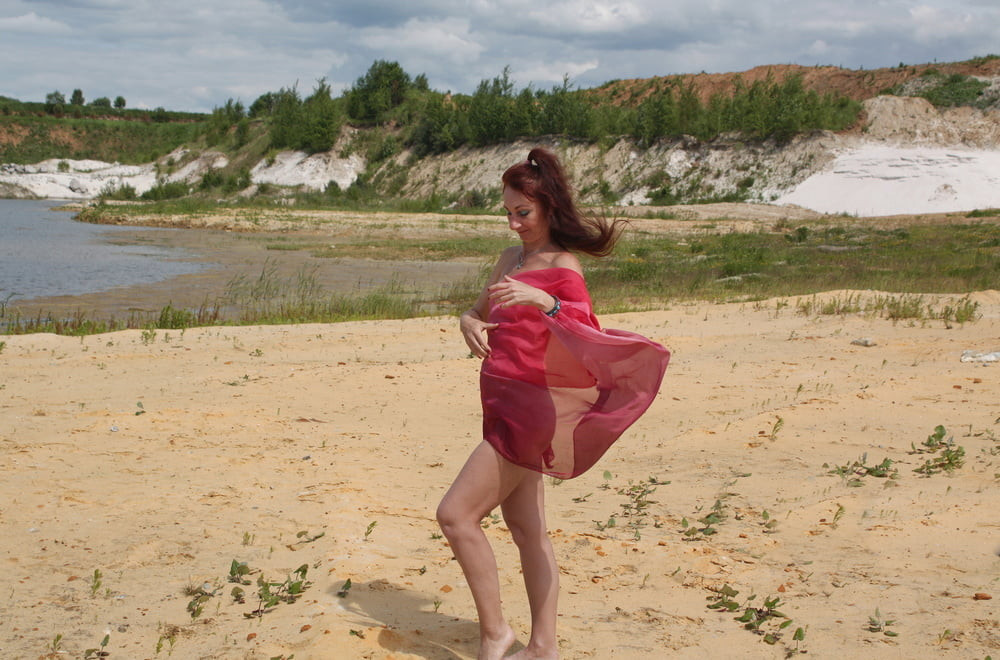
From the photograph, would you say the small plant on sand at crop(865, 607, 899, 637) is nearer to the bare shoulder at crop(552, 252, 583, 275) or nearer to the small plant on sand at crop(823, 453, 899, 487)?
the bare shoulder at crop(552, 252, 583, 275)

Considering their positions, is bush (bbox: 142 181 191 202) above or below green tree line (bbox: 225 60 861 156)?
below

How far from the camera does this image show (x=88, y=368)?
383 inches

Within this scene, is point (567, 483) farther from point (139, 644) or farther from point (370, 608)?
point (139, 644)

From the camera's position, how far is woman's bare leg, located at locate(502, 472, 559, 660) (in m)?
3.55

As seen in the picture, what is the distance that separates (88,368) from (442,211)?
117 ft

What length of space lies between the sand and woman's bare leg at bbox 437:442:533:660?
495 millimetres

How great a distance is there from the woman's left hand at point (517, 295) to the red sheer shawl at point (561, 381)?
8cm

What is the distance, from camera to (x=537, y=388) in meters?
3.36

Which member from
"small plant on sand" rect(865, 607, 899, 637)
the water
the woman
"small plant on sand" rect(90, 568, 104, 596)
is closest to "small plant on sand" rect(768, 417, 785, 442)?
"small plant on sand" rect(865, 607, 899, 637)

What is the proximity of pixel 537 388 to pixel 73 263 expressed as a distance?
23.1m

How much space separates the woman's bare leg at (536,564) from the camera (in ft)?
11.7

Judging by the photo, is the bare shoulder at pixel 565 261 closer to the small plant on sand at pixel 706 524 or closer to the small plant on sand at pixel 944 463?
the small plant on sand at pixel 706 524

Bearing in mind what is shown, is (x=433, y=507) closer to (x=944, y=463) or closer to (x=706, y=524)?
(x=706, y=524)

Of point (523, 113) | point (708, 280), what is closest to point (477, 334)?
point (708, 280)
